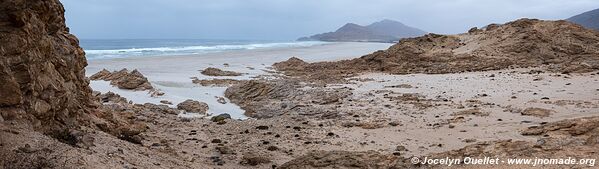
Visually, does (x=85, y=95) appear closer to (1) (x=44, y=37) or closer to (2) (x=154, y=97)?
(1) (x=44, y=37)

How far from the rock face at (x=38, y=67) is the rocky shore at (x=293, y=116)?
0.05ft

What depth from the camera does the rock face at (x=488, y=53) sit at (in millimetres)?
21297

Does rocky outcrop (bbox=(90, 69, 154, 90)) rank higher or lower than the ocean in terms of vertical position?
higher

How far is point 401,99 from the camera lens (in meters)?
13.8

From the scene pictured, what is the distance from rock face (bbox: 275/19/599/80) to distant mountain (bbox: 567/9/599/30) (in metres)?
95.4

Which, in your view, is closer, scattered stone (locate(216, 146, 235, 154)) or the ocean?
scattered stone (locate(216, 146, 235, 154))

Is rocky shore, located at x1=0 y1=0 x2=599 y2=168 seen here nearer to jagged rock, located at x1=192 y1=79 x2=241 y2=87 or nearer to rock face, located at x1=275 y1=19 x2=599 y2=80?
jagged rock, located at x1=192 y1=79 x2=241 y2=87

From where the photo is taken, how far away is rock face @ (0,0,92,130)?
18.5ft

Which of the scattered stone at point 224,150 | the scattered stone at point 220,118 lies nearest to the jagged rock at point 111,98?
the scattered stone at point 220,118

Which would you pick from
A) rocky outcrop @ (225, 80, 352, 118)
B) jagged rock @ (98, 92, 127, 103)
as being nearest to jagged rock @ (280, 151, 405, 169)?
rocky outcrop @ (225, 80, 352, 118)

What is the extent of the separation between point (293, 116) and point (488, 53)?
15.2m

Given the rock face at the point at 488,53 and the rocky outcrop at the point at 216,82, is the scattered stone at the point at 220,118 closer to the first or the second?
the rocky outcrop at the point at 216,82

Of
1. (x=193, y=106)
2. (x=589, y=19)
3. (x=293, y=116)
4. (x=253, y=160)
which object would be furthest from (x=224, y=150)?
(x=589, y=19)

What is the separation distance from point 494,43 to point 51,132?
23.5 metres
